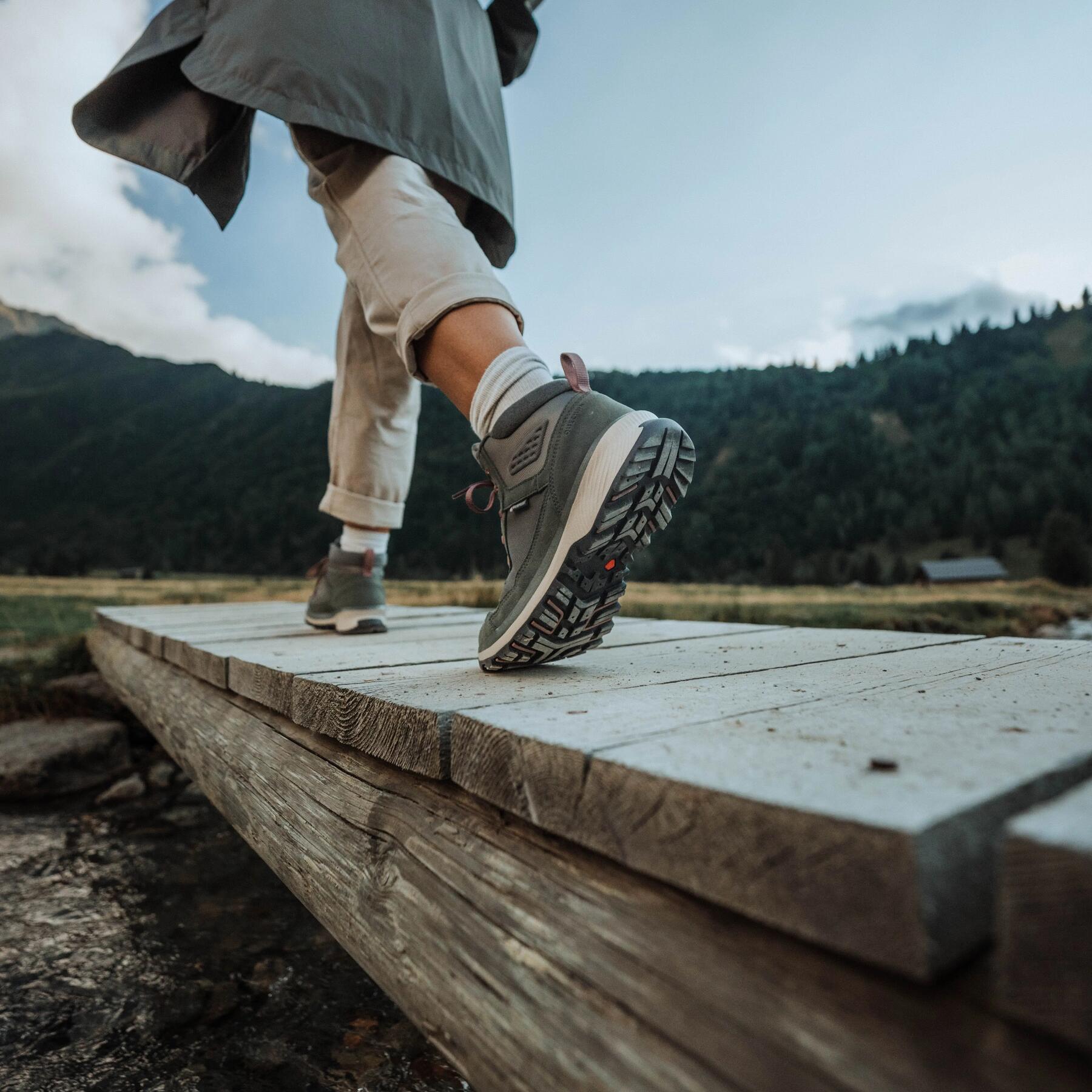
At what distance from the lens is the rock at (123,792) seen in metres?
2.46

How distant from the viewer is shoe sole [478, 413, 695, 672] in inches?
34.7

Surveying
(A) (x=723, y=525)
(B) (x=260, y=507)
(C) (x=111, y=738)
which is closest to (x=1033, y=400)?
(A) (x=723, y=525)

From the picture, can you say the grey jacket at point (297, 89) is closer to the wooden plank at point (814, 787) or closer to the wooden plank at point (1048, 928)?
the wooden plank at point (814, 787)

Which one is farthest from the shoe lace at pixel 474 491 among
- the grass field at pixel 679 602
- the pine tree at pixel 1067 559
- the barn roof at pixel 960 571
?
the barn roof at pixel 960 571

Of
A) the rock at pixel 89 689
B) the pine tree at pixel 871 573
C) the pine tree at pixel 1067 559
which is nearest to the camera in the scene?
the rock at pixel 89 689

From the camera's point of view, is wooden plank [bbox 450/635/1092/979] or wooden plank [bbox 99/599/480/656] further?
wooden plank [bbox 99/599/480/656]

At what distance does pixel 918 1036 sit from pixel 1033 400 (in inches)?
1973

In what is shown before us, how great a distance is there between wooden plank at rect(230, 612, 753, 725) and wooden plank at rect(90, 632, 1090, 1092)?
13 cm

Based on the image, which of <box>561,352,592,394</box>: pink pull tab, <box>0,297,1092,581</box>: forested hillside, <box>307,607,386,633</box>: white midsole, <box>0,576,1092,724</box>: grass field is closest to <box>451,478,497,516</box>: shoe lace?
<box>561,352,592,394</box>: pink pull tab

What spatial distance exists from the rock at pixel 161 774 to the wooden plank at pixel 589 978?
2.05 m

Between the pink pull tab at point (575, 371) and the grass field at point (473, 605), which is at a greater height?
the pink pull tab at point (575, 371)

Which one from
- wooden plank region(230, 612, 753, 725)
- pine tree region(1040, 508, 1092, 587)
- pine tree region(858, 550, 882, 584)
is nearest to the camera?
wooden plank region(230, 612, 753, 725)

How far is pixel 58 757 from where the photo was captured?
2.60 meters

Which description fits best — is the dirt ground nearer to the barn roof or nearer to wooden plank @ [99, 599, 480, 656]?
wooden plank @ [99, 599, 480, 656]
